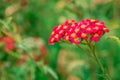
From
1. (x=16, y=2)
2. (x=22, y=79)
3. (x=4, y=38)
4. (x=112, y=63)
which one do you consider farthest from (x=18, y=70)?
(x=16, y=2)

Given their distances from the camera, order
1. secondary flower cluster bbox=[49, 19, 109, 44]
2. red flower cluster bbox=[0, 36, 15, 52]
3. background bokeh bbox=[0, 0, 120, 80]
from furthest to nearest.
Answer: red flower cluster bbox=[0, 36, 15, 52] < background bokeh bbox=[0, 0, 120, 80] < secondary flower cluster bbox=[49, 19, 109, 44]

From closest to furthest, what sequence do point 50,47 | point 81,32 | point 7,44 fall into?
1. point 81,32
2. point 7,44
3. point 50,47

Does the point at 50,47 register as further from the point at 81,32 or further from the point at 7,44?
the point at 81,32

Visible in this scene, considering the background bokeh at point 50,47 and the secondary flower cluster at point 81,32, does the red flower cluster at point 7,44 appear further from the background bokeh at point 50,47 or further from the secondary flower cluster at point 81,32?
the secondary flower cluster at point 81,32

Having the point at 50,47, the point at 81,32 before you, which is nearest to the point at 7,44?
the point at 50,47

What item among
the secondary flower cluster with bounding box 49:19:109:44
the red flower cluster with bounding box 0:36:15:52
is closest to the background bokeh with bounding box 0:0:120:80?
the red flower cluster with bounding box 0:36:15:52

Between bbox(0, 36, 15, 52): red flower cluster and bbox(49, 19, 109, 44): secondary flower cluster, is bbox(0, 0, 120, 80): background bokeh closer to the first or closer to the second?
bbox(0, 36, 15, 52): red flower cluster

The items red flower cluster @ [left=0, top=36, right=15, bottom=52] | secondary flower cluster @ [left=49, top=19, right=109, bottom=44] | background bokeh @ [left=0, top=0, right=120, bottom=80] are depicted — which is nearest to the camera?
secondary flower cluster @ [left=49, top=19, right=109, bottom=44]
